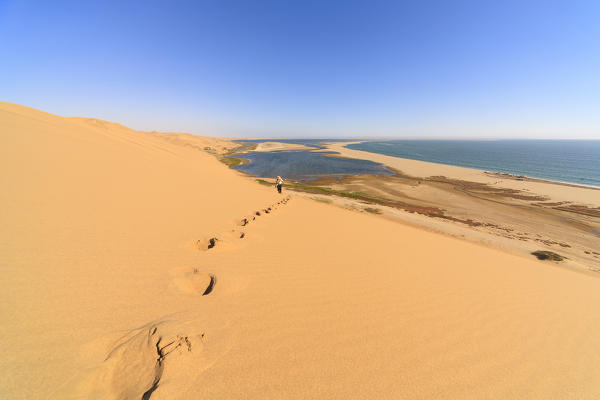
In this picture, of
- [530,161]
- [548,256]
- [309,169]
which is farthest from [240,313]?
[530,161]

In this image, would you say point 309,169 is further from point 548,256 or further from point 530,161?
point 530,161

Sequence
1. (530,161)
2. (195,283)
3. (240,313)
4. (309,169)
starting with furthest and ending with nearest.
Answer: (530,161), (309,169), (195,283), (240,313)

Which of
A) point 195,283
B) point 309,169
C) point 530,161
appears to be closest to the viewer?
Answer: point 195,283

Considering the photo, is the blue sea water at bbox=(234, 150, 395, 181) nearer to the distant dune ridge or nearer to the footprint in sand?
the distant dune ridge

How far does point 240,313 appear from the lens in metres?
2.75

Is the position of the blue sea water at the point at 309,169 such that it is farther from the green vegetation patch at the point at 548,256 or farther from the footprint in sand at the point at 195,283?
the footprint in sand at the point at 195,283

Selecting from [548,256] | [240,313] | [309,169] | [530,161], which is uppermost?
[240,313]

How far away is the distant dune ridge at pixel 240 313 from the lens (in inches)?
75.4

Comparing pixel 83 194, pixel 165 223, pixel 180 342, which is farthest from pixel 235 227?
pixel 180 342

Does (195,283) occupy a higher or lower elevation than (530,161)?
higher

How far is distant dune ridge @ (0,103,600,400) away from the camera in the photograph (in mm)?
1914

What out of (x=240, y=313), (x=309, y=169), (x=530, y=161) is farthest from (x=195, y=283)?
(x=530, y=161)

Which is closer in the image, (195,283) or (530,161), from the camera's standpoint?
(195,283)

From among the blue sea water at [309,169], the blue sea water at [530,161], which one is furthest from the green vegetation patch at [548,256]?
the blue sea water at [530,161]
